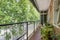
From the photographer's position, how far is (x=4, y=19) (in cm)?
377

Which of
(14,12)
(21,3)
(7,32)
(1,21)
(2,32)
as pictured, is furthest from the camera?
(21,3)

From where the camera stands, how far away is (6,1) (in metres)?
3.94

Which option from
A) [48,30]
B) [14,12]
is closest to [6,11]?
[14,12]

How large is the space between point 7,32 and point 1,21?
684 mm

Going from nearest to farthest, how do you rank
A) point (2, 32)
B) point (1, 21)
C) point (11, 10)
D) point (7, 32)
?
point (2, 32)
point (7, 32)
point (1, 21)
point (11, 10)

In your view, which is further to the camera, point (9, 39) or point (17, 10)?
point (17, 10)

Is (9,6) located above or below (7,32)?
above

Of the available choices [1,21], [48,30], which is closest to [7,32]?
[1,21]

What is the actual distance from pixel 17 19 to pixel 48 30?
1.26 m

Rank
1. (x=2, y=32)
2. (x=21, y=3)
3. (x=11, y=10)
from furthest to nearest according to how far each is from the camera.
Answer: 1. (x=21, y=3)
2. (x=11, y=10)
3. (x=2, y=32)

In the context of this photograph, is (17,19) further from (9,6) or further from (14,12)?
(9,6)

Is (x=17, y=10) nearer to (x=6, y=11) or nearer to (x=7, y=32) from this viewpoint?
(x=6, y=11)

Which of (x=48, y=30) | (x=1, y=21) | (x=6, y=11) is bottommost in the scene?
(x=48, y=30)

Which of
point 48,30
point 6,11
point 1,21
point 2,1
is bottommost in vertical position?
point 48,30
